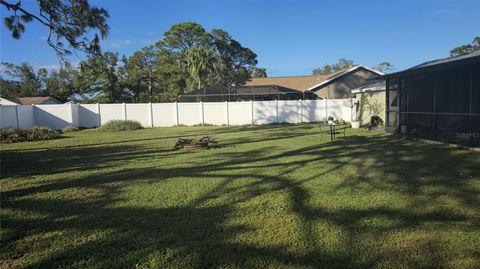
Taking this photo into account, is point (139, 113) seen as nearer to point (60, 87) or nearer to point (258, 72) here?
point (60, 87)

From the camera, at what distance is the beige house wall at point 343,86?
2808 cm

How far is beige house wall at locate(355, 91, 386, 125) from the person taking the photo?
15633mm

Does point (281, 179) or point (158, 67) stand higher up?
point (158, 67)

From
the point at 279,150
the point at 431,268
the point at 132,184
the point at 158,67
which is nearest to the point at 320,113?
the point at 279,150

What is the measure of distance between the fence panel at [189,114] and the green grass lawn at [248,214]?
14.4 meters

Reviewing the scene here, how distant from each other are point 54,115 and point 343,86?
2245 centimetres

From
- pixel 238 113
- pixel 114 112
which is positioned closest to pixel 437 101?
pixel 238 113

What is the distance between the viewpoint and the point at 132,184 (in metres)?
5.69

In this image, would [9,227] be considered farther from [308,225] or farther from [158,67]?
[158,67]

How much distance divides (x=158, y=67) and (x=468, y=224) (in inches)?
1677

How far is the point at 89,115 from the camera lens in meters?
21.6

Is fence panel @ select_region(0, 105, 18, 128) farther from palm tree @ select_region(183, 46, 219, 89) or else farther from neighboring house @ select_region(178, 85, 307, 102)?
palm tree @ select_region(183, 46, 219, 89)

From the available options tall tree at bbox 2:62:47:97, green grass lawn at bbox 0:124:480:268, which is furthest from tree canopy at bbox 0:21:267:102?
green grass lawn at bbox 0:124:480:268

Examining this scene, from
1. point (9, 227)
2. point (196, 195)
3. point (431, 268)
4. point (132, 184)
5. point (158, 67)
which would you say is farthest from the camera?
point (158, 67)
